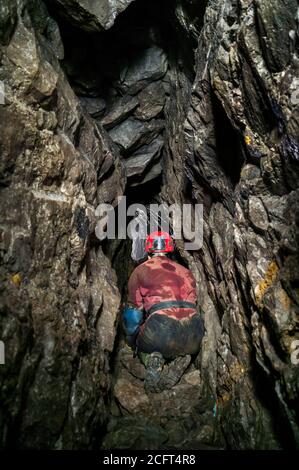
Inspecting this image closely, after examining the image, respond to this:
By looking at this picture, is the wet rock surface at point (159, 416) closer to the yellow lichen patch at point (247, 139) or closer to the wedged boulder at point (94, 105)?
the yellow lichen patch at point (247, 139)

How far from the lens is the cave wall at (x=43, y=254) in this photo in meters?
2.93

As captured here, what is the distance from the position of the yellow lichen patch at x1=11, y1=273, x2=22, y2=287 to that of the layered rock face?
0.04m

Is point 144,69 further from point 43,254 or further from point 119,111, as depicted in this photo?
Answer: point 43,254

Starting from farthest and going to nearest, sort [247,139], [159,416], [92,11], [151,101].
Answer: [151,101], [159,416], [92,11], [247,139]

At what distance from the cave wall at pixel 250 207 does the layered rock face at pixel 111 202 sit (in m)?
0.02

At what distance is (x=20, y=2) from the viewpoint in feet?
11.7

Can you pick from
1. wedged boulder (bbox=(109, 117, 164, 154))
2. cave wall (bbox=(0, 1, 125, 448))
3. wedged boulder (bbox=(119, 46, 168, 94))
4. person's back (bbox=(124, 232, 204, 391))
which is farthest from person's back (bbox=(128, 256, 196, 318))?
wedged boulder (bbox=(119, 46, 168, 94))

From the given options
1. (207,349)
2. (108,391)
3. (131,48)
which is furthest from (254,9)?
(108,391)

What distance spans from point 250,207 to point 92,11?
3061 mm

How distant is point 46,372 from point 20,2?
11.6 ft

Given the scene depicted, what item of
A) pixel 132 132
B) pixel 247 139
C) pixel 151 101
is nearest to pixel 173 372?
pixel 247 139

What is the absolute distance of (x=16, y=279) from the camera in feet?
10.2

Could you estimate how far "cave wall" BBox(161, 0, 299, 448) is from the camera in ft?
9.12

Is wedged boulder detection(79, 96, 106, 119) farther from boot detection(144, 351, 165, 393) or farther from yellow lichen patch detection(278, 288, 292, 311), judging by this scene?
yellow lichen patch detection(278, 288, 292, 311)
